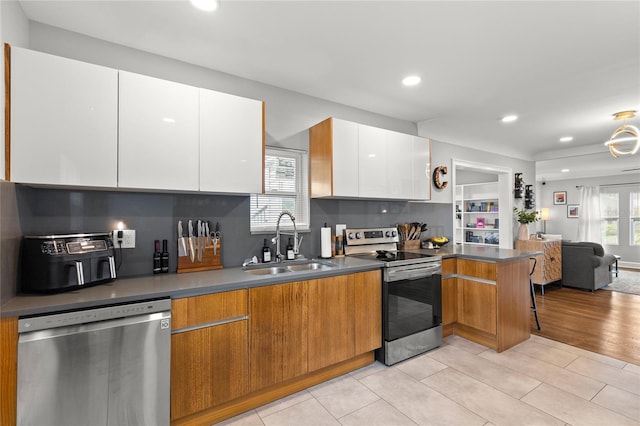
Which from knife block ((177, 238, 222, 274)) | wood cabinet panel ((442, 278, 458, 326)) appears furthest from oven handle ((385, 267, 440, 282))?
knife block ((177, 238, 222, 274))

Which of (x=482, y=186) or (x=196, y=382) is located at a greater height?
(x=482, y=186)

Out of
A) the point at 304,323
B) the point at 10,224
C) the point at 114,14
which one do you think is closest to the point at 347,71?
the point at 114,14

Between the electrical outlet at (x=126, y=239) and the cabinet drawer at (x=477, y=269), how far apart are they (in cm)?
313

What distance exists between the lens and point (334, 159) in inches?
109

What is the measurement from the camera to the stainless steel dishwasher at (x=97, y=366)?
4.56ft

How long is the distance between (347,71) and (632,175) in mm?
9286

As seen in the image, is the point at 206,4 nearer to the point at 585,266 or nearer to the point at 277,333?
the point at 277,333

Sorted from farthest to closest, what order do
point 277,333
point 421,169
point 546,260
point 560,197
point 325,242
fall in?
point 560,197 < point 546,260 < point 421,169 < point 325,242 < point 277,333

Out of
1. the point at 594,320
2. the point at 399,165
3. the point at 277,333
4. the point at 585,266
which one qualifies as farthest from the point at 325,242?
the point at 585,266

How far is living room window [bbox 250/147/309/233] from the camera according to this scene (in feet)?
8.93

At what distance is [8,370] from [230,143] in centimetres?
171

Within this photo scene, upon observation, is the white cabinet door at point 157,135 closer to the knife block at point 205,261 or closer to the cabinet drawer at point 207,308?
the knife block at point 205,261

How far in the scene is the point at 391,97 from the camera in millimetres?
3105

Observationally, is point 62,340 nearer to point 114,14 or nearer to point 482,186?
point 114,14
